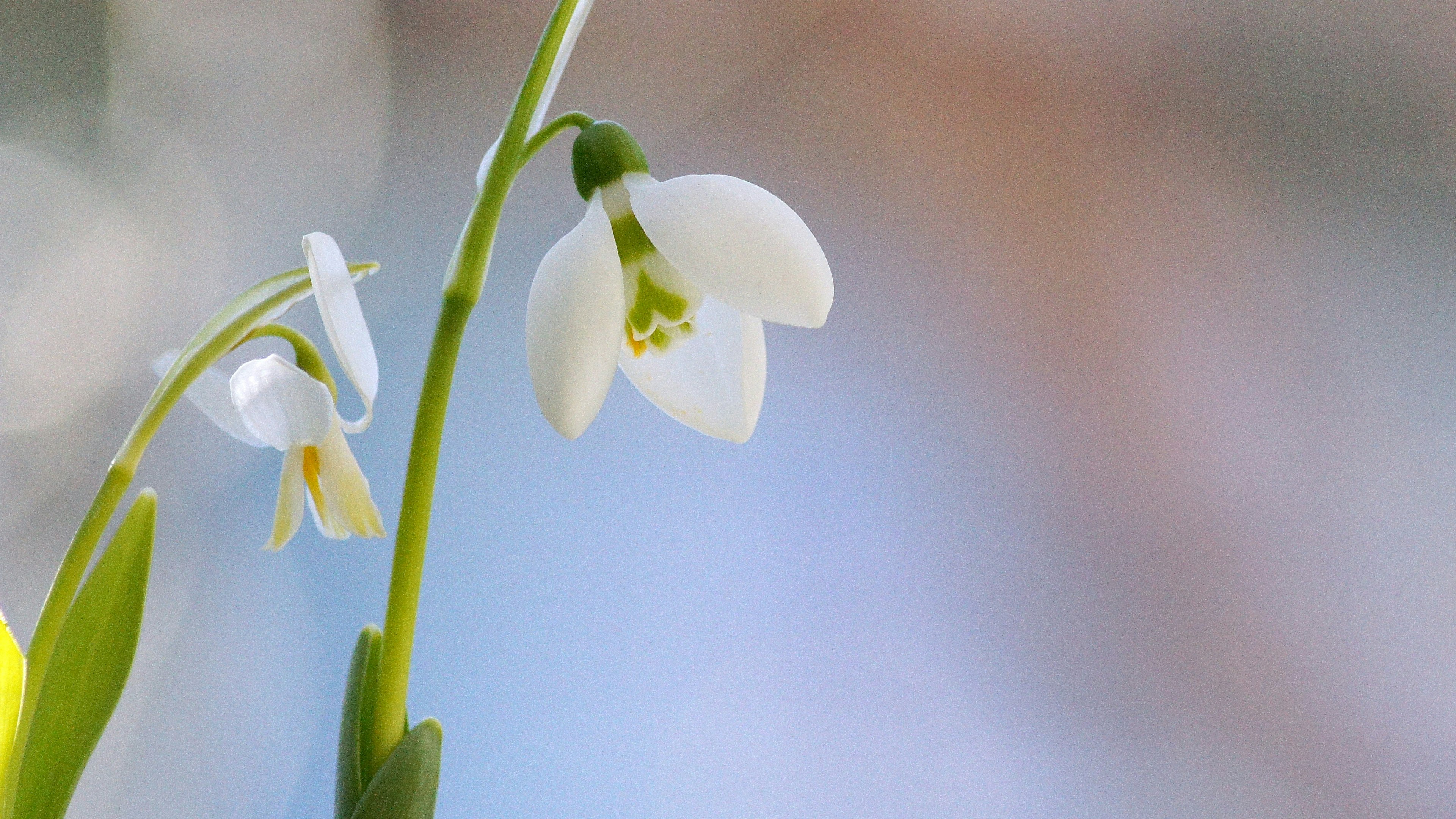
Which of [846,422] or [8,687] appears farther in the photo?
[846,422]

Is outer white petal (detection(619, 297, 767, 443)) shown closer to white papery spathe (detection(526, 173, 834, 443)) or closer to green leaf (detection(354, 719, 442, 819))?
white papery spathe (detection(526, 173, 834, 443))

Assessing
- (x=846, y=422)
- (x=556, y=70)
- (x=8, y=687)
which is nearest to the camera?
(x=8, y=687)

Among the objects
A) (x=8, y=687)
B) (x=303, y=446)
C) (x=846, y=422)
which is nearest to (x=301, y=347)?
(x=303, y=446)

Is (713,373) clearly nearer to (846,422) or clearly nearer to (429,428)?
(429,428)

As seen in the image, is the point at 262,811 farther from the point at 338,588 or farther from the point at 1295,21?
the point at 1295,21

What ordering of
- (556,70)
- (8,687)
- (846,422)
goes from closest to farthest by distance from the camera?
1. (8,687)
2. (556,70)
3. (846,422)

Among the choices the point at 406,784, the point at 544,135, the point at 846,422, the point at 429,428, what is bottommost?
the point at 406,784
